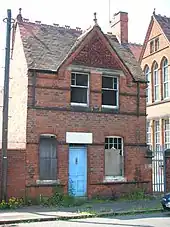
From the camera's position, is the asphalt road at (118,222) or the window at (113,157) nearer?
the asphalt road at (118,222)

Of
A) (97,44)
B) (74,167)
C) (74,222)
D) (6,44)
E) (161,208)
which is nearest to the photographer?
(74,222)

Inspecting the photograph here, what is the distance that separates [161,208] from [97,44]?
8885 mm

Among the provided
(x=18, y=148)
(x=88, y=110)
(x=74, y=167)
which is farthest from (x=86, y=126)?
(x=18, y=148)

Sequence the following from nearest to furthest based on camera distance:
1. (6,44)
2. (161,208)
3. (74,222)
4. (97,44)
→ (74,222) → (161,208) → (6,44) → (97,44)

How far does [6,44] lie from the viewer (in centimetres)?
1728

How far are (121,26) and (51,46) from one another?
7896 mm

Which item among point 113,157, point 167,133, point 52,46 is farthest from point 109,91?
point 167,133

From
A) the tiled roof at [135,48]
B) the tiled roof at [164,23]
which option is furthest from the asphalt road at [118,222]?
the tiled roof at [135,48]

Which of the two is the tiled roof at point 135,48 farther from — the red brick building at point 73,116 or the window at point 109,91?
the window at point 109,91

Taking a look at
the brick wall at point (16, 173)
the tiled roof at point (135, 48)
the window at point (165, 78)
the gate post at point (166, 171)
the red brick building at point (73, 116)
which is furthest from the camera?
the tiled roof at point (135, 48)

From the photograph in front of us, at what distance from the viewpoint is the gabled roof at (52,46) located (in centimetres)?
1889

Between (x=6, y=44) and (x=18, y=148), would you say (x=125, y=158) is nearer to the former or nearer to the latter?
(x=18, y=148)

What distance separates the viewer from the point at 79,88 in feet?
63.4

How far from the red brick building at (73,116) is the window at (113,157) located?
51 mm
